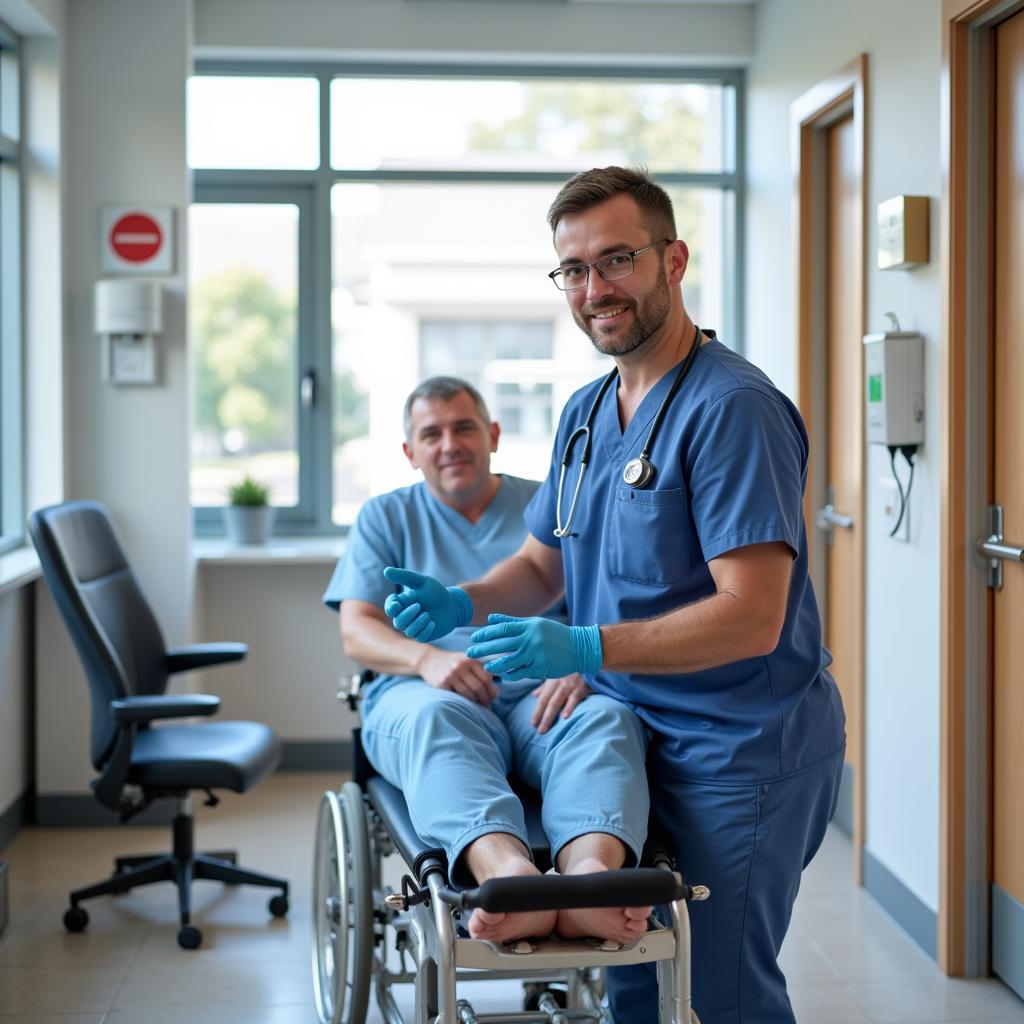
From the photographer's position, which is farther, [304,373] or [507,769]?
[304,373]

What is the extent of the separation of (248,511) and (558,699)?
100 inches

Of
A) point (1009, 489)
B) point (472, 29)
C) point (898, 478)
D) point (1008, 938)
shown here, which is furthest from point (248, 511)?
point (1008, 938)

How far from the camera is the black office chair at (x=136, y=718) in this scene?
9.92 ft

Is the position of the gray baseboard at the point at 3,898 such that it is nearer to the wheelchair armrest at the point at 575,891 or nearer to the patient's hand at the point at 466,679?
the patient's hand at the point at 466,679

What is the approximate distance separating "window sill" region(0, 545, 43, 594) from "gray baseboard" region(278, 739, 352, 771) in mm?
1098

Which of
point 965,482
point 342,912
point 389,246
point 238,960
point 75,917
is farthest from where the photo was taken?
point 389,246

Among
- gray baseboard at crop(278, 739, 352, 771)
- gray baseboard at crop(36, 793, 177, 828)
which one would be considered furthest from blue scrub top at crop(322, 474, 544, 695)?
gray baseboard at crop(278, 739, 352, 771)

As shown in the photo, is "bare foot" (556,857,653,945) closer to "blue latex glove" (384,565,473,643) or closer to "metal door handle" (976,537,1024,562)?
"blue latex glove" (384,565,473,643)

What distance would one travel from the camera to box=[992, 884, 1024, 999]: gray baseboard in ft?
8.84

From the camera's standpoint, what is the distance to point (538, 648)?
1.70 meters

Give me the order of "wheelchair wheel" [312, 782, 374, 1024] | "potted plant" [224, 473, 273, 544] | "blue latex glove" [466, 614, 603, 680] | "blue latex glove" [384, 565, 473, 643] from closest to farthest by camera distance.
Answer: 1. "blue latex glove" [466, 614, 603, 680]
2. "blue latex glove" [384, 565, 473, 643]
3. "wheelchair wheel" [312, 782, 374, 1024]
4. "potted plant" [224, 473, 273, 544]

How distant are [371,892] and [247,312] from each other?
2.72 meters

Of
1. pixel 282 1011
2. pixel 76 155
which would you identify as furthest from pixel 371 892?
pixel 76 155

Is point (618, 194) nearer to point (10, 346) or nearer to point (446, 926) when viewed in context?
point (446, 926)
